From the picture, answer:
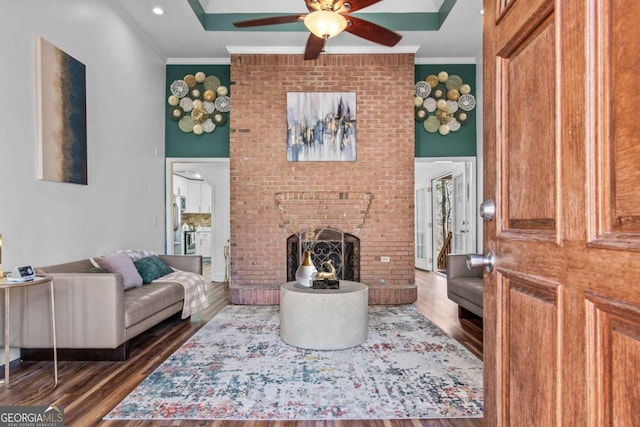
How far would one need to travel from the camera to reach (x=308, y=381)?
236 centimetres

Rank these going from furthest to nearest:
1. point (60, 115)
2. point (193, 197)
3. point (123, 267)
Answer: point (193, 197), point (123, 267), point (60, 115)

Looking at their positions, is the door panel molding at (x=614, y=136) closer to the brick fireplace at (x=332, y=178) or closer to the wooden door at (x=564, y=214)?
the wooden door at (x=564, y=214)

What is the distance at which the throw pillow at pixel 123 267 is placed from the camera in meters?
3.33

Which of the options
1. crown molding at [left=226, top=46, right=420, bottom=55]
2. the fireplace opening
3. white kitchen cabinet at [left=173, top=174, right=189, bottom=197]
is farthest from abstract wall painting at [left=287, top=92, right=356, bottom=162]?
white kitchen cabinet at [left=173, top=174, right=189, bottom=197]

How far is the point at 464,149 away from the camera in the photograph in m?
5.25

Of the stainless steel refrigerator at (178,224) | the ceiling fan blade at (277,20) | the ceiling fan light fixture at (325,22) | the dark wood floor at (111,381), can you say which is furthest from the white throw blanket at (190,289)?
the stainless steel refrigerator at (178,224)

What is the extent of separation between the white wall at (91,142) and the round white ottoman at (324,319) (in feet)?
6.57

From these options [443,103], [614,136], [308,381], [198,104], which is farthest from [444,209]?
[614,136]

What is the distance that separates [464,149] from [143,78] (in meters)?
4.39

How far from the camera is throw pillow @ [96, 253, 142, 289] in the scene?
333 cm

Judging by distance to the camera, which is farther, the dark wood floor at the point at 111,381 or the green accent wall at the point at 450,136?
the green accent wall at the point at 450,136

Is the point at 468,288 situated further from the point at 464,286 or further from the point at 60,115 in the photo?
the point at 60,115

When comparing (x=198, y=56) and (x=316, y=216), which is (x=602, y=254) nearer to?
(x=316, y=216)

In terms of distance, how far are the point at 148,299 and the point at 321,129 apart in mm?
2904
